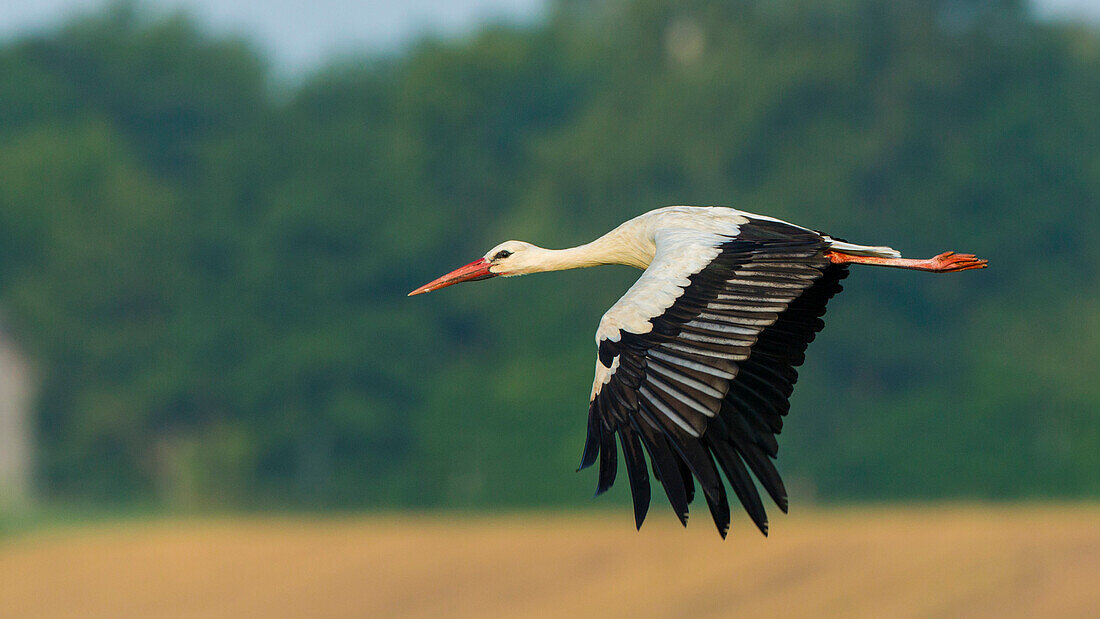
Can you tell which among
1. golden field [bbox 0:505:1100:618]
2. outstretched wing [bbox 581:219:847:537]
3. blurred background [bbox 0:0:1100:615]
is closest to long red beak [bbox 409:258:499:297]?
outstretched wing [bbox 581:219:847:537]

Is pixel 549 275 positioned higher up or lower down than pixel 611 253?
higher up

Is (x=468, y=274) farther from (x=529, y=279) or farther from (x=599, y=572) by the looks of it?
(x=529, y=279)

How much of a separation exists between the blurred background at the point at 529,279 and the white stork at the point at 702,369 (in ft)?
95.3

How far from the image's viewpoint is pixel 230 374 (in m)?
42.5

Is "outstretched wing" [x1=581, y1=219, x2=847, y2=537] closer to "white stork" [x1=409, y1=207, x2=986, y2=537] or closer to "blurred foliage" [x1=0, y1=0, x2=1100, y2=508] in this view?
"white stork" [x1=409, y1=207, x2=986, y2=537]

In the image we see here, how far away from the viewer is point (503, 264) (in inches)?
360

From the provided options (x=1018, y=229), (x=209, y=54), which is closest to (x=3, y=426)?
(x=209, y=54)

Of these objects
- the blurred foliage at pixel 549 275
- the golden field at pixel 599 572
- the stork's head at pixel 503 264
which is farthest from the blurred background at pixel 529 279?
the stork's head at pixel 503 264

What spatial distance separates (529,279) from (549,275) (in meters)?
1.59

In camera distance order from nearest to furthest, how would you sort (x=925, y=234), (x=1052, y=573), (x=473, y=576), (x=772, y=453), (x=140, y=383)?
(x=772, y=453) < (x=1052, y=573) < (x=473, y=576) < (x=925, y=234) < (x=140, y=383)

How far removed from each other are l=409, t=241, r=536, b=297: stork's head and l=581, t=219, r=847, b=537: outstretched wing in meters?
1.91

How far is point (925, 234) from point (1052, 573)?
58.5 feet

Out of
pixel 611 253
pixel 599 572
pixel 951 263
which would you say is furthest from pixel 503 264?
pixel 599 572

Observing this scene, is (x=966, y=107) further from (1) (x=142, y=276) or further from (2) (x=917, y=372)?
(1) (x=142, y=276)
